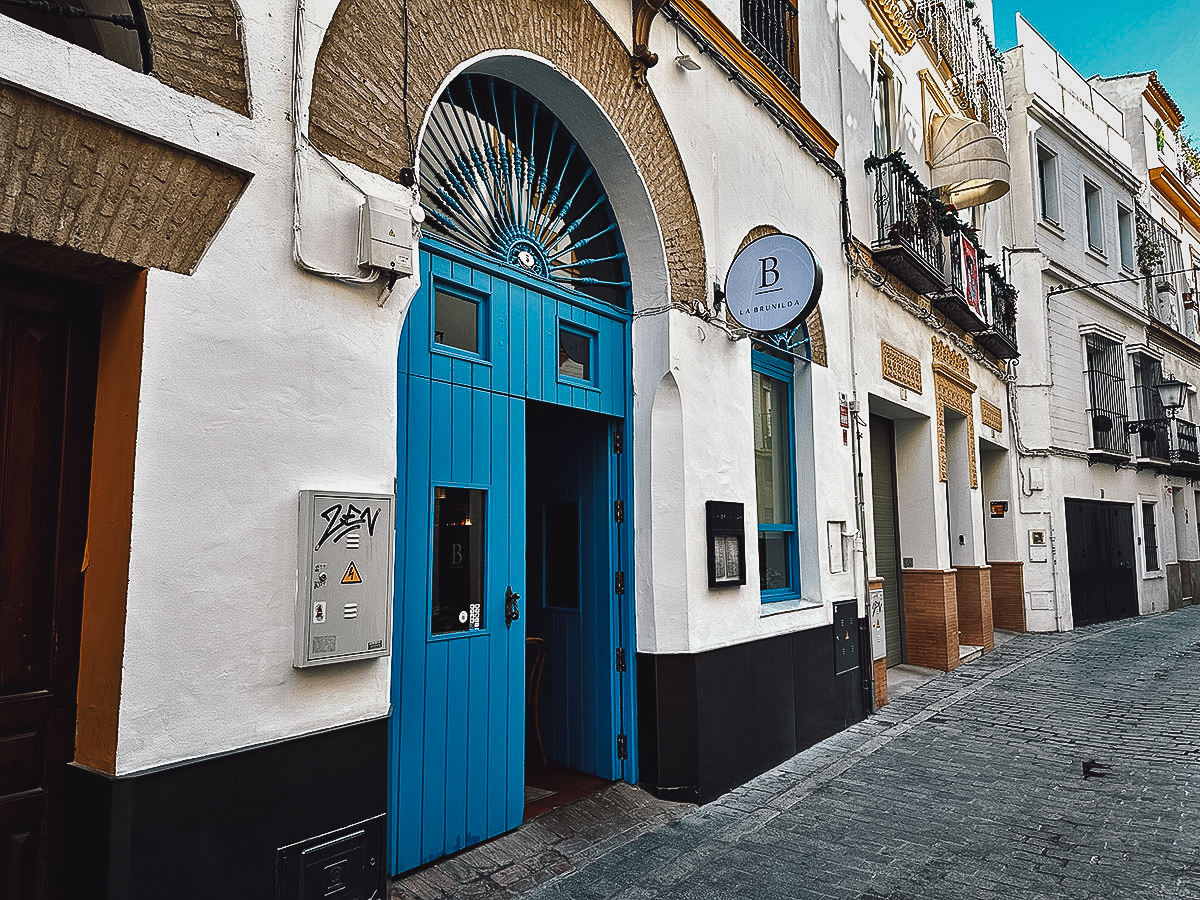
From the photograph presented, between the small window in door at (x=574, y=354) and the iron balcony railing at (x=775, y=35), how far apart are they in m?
3.35

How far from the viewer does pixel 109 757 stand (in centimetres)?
277

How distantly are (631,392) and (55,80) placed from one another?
372cm

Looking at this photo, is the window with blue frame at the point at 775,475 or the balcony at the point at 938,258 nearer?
the window with blue frame at the point at 775,475

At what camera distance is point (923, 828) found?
16.7 ft

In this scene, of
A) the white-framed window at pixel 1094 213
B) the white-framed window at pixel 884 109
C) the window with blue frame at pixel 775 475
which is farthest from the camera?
the white-framed window at pixel 1094 213

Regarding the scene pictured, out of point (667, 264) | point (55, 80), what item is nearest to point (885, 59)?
point (667, 264)

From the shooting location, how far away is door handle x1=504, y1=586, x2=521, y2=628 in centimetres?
473

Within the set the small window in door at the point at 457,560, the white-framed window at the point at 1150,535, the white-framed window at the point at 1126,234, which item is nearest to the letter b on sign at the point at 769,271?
the small window in door at the point at 457,560

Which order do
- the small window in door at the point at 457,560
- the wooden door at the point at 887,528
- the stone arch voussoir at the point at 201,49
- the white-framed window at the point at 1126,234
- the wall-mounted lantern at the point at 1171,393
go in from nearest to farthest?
the stone arch voussoir at the point at 201,49 → the small window in door at the point at 457,560 → the wooden door at the point at 887,528 → the wall-mounted lantern at the point at 1171,393 → the white-framed window at the point at 1126,234

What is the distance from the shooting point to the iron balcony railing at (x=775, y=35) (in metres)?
7.35

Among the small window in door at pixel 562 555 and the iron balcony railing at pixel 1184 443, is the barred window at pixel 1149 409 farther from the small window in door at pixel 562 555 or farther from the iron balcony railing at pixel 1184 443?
the small window in door at pixel 562 555

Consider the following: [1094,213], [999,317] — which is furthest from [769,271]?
[1094,213]

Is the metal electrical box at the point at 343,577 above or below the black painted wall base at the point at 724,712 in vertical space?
above

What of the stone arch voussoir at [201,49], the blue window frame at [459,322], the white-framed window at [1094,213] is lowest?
the blue window frame at [459,322]
